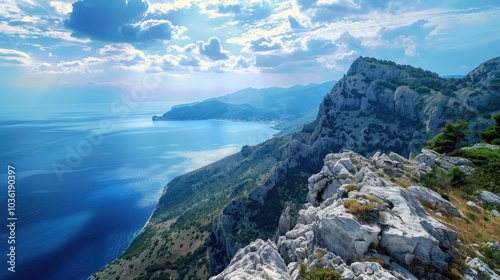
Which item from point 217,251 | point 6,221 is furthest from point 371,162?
point 6,221

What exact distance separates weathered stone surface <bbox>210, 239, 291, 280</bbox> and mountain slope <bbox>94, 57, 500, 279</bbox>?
3701 centimetres

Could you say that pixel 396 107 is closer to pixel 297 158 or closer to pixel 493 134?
pixel 297 158

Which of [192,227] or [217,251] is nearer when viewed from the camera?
[217,251]

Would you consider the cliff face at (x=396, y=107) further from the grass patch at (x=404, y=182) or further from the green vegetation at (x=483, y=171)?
the grass patch at (x=404, y=182)

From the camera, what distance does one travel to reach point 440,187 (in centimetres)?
2959

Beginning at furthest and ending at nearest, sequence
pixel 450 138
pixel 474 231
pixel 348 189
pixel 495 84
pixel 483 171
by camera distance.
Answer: pixel 495 84 → pixel 450 138 → pixel 483 171 → pixel 348 189 → pixel 474 231

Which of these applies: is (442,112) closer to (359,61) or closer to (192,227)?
(359,61)

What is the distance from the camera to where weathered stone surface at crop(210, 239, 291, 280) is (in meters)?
16.7

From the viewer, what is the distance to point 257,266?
18078 millimetres

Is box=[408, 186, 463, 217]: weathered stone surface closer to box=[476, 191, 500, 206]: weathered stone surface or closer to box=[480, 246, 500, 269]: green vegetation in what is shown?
box=[480, 246, 500, 269]: green vegetation

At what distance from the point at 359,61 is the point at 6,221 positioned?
217414 millimetres

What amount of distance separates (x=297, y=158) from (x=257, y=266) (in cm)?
9597

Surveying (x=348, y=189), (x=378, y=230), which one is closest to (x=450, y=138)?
(x=348, y=189)

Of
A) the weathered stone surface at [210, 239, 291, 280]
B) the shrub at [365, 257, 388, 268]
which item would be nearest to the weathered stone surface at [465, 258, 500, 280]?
the shrub at [365, 257, 388, 268]
